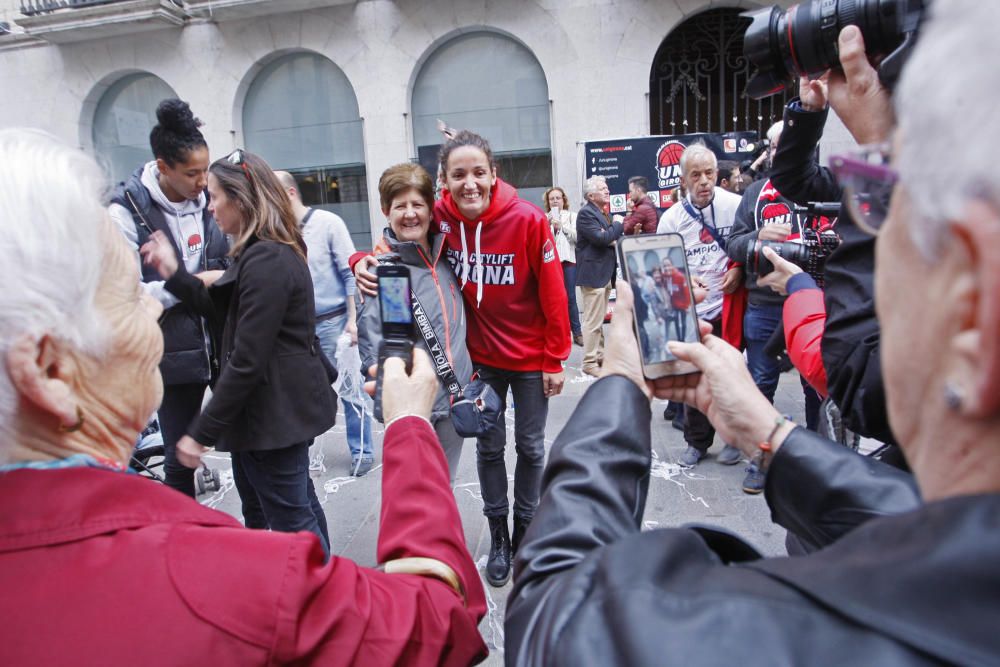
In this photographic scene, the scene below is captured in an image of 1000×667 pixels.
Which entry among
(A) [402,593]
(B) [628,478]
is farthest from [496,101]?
(A) [402,593]

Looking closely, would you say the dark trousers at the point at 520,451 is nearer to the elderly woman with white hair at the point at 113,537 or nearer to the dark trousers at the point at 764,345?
the dark trousers at the point at 764,345

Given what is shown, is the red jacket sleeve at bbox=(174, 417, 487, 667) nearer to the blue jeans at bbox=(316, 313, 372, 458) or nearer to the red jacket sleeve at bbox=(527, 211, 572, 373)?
the red jacket sleeve at bbox=(527, 211, 572, 373)

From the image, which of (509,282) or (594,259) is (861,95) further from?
(594,259)

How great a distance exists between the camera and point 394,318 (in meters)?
1.71

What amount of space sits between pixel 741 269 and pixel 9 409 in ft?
12.0

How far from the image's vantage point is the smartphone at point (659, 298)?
132 cm

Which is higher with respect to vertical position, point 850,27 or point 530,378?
point 850,27

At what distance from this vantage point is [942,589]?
1.64ft

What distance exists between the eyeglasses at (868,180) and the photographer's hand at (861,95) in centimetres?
70

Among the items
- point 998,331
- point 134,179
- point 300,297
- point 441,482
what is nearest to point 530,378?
point 300,297

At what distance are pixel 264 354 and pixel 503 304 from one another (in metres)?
1.13

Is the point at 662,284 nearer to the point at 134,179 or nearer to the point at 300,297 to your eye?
the point at 300,297

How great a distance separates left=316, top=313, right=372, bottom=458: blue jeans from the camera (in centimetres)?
433

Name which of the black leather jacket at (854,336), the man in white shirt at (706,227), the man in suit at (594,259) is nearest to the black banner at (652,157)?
the man in suit at (594,259)
